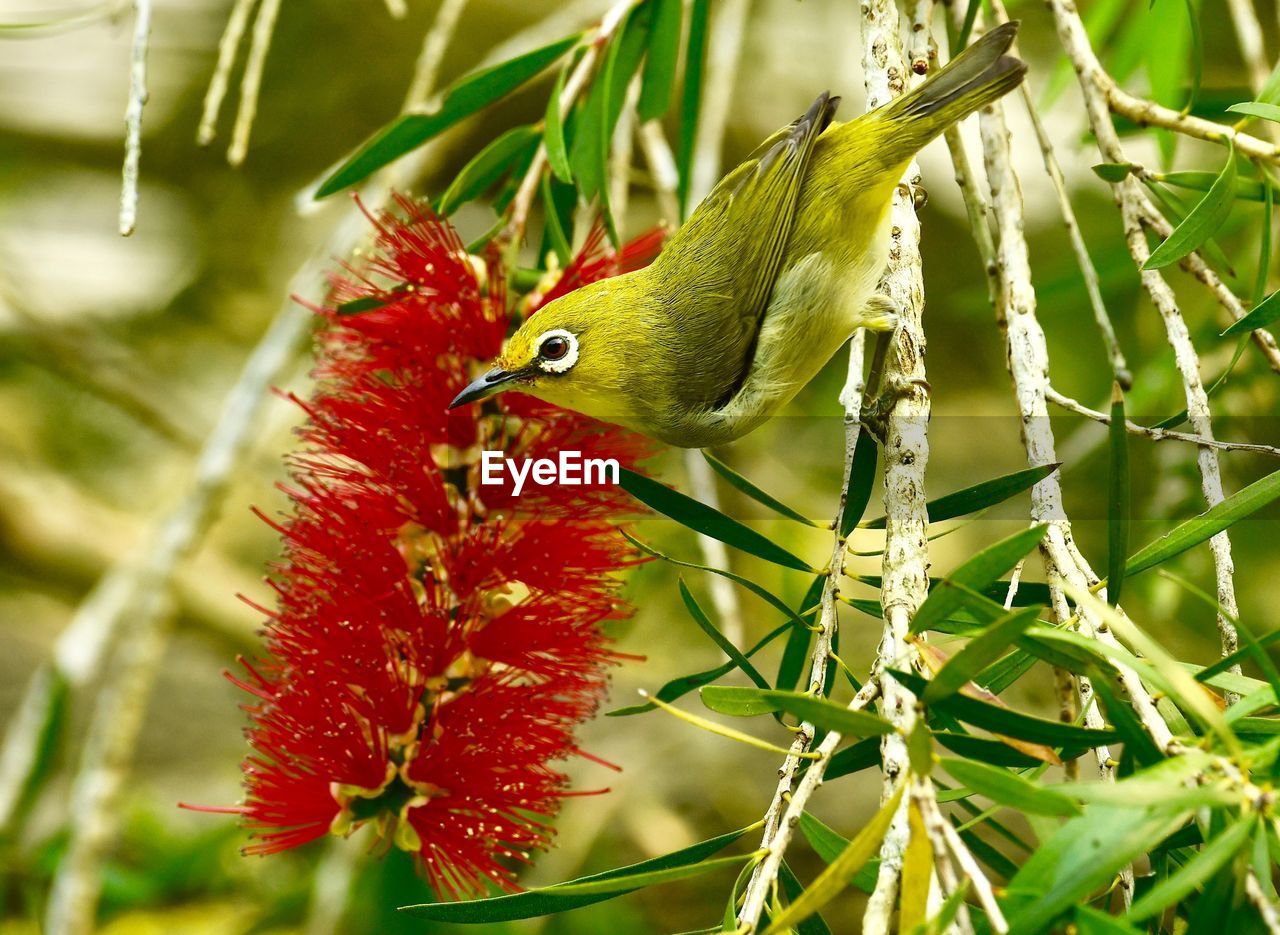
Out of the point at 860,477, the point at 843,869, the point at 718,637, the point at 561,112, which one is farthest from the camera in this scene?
the point at 561,112

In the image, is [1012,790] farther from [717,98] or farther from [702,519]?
[717,98]

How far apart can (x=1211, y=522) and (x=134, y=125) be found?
4.36 ft

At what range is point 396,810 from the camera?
5.10 ft

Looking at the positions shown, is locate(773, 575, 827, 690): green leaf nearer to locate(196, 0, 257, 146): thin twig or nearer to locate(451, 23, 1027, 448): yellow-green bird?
locate(451, 23, 1027, 448): yellow-green bird

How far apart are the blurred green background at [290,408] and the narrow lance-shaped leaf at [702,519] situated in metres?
Result: 1.44

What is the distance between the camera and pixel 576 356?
1.71m

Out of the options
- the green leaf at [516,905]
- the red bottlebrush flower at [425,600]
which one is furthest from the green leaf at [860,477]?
the red bottlebrush flower at [425,600]

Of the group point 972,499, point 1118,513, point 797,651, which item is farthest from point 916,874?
point 797,651

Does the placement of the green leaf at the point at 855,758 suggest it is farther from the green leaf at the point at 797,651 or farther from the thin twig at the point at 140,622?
the thin twig at the point at 140,622

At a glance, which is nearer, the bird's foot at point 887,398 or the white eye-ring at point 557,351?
the bird's foot at point 887,398

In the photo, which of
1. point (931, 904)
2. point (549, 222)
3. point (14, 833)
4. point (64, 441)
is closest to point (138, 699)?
point (14, 833)

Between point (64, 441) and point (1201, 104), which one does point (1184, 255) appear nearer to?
point (1201, 104)

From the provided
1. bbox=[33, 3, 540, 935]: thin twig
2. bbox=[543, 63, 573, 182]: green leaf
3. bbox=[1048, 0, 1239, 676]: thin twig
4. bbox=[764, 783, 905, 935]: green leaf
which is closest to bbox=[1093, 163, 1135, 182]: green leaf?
bbox=[1048, 0, 1239, 676]: thin twig

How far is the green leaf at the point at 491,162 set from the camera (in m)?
1.80
